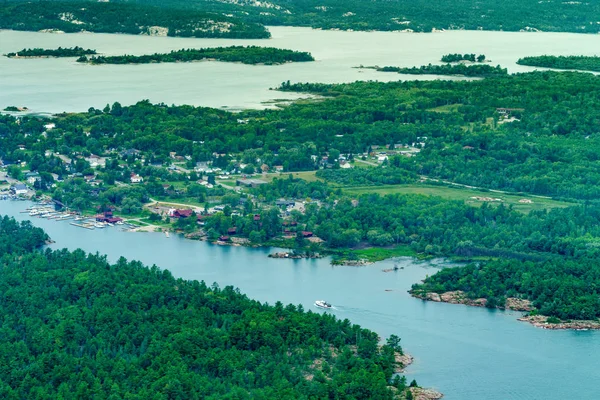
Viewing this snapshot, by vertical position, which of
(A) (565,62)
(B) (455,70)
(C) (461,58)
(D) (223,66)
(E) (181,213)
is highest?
(A) (565,62)

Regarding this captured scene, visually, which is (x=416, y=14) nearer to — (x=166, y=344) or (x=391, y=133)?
(x=391, y=133)

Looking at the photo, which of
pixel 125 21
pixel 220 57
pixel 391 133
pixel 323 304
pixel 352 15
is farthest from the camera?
pixel 352 15

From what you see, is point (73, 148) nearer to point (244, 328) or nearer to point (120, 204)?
point (120, 204)

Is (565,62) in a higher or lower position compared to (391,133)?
higher

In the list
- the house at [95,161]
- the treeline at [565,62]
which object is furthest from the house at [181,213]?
the treeline at [565,62]

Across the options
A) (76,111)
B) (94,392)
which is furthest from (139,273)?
(76,111)

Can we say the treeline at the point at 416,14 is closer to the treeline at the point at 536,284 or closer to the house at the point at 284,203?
the house at the point at 284,203

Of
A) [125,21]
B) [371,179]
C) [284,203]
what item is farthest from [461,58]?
[284,203]
